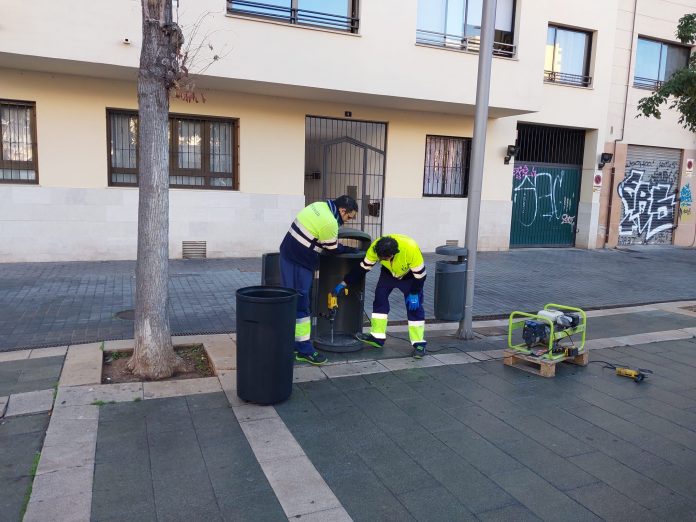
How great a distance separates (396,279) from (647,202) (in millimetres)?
14767

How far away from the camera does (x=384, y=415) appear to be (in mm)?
4652

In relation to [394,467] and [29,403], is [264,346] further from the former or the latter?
[29,403]

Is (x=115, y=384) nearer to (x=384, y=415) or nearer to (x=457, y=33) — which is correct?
(x=384, y=415)

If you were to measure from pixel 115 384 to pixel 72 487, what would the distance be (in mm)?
1647

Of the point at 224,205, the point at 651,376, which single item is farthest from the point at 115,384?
the point at 224,205

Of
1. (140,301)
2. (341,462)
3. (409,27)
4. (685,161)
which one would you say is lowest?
(341,462)

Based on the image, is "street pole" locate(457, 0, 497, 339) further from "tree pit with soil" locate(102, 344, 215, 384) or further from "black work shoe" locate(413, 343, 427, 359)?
"tree pit with soil" locate(102, 344, 215, 384)

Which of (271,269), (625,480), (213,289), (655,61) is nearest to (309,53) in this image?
(213,289)

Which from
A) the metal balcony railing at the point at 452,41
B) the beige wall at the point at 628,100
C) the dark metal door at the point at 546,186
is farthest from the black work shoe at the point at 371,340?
the beige wall at the point at 628,100

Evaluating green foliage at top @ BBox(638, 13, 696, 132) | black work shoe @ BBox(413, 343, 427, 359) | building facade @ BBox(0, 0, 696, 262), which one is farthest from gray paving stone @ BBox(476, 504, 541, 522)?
building facade @ BBox(0, 0, 696, 262)

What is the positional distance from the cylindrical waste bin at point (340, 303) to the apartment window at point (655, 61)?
1467 cm

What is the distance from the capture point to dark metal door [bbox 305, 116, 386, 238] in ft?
44.4

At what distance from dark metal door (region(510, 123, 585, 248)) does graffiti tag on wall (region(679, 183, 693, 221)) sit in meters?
4.30

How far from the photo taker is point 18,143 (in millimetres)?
10648
